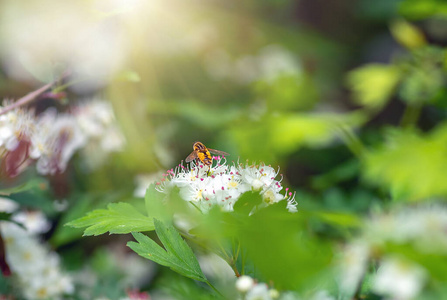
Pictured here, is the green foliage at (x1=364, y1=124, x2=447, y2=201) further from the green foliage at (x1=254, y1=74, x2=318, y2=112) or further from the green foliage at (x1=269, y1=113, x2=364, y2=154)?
the green foliage at (x1=254, y1=74, x2=318, y2=112)

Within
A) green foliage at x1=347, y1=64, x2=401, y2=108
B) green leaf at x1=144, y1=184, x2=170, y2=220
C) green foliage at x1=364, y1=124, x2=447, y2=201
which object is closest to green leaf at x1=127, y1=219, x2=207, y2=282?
green leaf at x1=144, y1=184, x2=170, y2=220

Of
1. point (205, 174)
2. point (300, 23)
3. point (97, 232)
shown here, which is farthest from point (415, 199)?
point (300, 23)

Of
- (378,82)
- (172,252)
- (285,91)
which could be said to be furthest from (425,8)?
(172,252)

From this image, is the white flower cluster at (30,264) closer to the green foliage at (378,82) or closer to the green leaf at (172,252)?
the green leaf at (172,252)

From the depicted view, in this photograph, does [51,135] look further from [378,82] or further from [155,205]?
[378,82]

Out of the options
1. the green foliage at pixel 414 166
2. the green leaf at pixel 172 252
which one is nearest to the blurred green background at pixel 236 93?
the green foliage at pixel 414 166

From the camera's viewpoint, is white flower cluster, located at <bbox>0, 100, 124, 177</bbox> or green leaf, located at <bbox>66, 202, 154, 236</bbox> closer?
green leaf, located at <bbox>66, 202, 154, 236</bbox>

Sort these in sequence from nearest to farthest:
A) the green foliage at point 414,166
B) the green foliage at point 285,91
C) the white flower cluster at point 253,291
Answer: the white flower cluster at point 253,291, the green foliage at point 414,166, the green foliage at point 285,91
